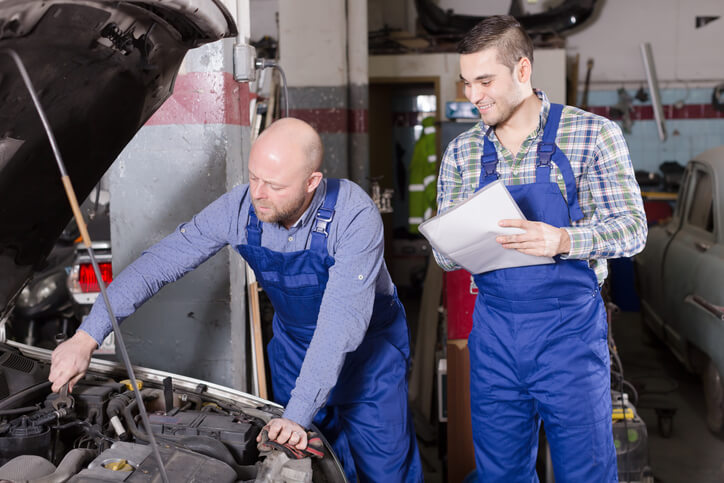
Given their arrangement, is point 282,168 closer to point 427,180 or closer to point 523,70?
point 523,70

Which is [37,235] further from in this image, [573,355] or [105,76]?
[573,355]

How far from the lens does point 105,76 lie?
163 centimetres

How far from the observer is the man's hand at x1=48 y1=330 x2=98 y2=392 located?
1829 mm

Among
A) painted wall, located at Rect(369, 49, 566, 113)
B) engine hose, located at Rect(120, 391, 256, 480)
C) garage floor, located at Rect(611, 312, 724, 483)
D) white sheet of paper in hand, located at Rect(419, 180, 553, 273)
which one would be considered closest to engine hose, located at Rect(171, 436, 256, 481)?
engine hose, located at Rect(120, 391, 256, 480)

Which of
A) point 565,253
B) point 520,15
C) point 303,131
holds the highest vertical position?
point 520,15

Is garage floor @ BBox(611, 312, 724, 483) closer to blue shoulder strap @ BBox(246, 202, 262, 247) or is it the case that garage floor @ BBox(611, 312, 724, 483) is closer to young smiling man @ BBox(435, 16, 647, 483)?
young smiling man @ BBox(435, 16, 647, 483)

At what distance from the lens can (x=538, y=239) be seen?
1.92m

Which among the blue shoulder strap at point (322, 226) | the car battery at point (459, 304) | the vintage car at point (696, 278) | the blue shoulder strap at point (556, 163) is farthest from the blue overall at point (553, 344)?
the vintage car at point (696, 278)

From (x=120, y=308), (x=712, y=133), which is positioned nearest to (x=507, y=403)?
(x=120, y=308)

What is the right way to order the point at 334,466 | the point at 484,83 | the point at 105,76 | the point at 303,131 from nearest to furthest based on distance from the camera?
1. the point at 105,76
2. the point at 334,466
3. the point at 303,131
4. the point at 484,83

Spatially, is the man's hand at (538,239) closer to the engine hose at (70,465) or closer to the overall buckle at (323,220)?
the overall buckle at (323,220)

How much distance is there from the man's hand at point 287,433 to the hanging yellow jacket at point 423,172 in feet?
19.8

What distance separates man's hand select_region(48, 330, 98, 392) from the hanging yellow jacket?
5960 millimetres

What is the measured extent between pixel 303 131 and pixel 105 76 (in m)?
0.55
